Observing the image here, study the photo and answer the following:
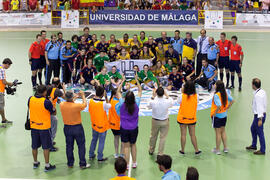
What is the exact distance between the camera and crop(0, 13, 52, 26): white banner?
30.5 meters

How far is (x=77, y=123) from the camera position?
855 centimetres

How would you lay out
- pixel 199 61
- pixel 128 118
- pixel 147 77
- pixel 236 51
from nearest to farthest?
pixel 128 118
pixel 236 51
pixel 147 77
pixel 199 61

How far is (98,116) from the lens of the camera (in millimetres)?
8773

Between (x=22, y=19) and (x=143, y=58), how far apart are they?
721 inches

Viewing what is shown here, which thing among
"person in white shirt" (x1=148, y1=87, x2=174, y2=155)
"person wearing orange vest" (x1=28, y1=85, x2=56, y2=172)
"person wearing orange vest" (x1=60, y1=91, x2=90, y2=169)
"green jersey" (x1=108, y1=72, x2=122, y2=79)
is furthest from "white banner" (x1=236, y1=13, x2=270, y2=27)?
"person wearing orange vest" (x1=28, y1=85, x2=56, y2=172)

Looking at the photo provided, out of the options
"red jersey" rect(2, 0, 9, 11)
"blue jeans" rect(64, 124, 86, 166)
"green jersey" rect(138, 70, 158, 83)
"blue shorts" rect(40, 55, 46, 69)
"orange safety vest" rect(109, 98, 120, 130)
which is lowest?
"blue jeans" rect(64, 124, 86, 166)

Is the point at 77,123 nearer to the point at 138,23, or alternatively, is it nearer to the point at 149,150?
the point at 149,150

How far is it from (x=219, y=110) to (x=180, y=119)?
0.93 m

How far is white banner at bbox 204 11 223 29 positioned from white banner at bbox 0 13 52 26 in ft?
40.3

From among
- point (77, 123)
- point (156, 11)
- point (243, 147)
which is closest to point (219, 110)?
point (243, 147)

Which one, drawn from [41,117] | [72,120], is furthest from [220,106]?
[41,117]

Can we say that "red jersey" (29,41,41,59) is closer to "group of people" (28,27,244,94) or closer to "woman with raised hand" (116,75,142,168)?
"group of people" (28,27,244,94)

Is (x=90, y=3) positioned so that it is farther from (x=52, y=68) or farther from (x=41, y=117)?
(x=41, y=117)

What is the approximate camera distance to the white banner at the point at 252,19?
2950cm
